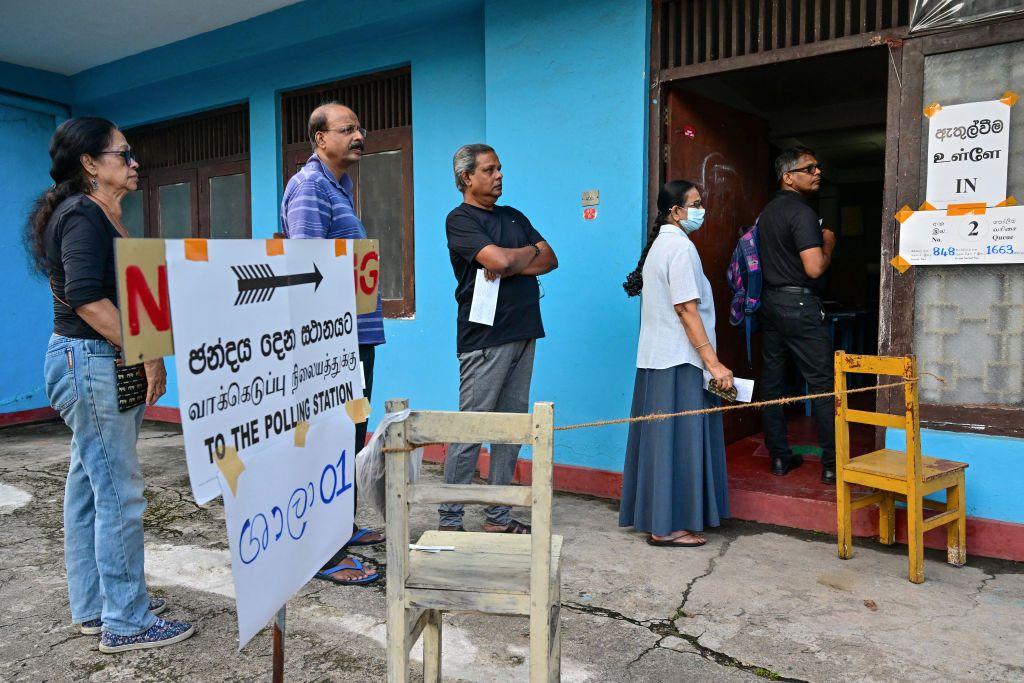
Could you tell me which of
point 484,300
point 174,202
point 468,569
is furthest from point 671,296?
point 174,202

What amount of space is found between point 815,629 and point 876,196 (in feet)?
28.4

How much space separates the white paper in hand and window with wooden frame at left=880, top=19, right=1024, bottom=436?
195cm

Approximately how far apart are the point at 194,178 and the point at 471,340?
4.82 meters

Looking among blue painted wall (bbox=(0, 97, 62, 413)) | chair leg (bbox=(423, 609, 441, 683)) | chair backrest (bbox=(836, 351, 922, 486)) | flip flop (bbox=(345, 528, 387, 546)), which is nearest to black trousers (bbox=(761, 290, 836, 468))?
chair backrest (bbox=(836, 351, 922, 486))

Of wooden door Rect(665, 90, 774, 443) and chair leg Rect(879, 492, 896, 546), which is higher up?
wooden door Rect(665, 90, 774, 443)

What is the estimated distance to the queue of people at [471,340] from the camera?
2.56 metres

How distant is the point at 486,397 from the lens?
11.6 feet

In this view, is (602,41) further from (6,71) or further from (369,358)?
(6,71)

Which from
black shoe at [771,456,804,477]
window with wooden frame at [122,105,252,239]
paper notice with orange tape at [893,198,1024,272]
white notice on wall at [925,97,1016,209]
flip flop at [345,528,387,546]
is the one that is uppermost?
window with wooden frame at [122,105,252,239]

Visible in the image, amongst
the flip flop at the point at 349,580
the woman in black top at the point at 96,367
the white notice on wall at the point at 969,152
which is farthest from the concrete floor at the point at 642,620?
the white notice on wall at the point at 969,152

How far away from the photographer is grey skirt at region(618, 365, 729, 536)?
3.61 m

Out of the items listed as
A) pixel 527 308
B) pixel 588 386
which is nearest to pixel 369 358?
pixel 527 308

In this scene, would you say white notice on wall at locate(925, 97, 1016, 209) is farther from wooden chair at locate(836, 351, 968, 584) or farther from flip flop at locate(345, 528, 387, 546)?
flip flop at locate(345, 528, 387, 546)

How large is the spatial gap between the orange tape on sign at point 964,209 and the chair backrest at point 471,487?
269cm
